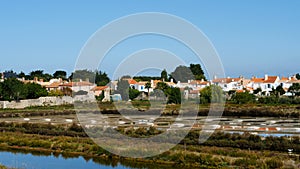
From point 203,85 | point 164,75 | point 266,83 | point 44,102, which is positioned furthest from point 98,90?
point 266,83

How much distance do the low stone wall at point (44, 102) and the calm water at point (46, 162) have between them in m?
31.0

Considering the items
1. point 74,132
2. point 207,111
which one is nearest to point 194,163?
point 74,132

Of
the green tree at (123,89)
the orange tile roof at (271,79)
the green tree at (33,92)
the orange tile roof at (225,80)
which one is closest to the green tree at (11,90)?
the green tree at (33,92)

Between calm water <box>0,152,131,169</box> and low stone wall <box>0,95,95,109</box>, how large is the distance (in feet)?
102

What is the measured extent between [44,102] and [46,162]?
1523 inches

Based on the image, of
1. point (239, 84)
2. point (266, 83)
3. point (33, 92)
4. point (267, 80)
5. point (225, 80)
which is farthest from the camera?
point (239, 84)

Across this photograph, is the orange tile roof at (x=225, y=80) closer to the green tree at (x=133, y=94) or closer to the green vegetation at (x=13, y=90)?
the green tree at (x=133, y=94)

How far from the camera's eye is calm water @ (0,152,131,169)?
18.1 meters

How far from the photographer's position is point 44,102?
5694 centimetres

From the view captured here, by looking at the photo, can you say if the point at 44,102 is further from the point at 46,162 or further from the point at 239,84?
the point at 46,162

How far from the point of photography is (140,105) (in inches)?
2064

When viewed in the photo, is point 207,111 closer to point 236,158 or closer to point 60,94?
point 236,158

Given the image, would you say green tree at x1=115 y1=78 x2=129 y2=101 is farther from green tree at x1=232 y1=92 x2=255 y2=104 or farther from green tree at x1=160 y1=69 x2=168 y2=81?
green tree at x1=160 y1=69 x2=168 y2=81

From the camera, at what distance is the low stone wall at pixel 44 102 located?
168ft
